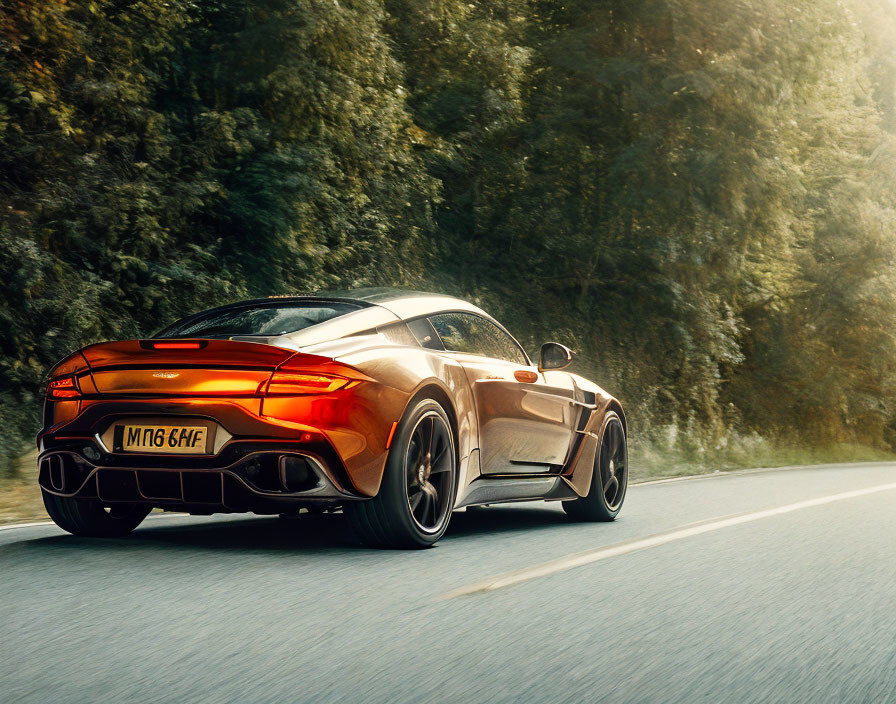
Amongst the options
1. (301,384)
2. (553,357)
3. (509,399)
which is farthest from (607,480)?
(301,384)

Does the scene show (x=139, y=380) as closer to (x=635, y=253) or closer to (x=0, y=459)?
(x=0, y=459)

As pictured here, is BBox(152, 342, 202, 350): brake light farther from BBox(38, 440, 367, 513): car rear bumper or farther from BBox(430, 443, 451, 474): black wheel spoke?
BBox(430, 443, 451, 474): black wheel spoke

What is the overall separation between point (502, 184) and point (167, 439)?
1578 cm

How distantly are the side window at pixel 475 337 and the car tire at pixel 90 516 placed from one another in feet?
6.72

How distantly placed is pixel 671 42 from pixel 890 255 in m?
10.5

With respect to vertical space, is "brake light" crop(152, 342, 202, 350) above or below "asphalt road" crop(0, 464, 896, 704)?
above

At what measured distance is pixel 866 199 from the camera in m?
28.8

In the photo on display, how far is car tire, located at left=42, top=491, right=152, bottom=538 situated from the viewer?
22.5 feet

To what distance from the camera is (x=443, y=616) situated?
512 cm

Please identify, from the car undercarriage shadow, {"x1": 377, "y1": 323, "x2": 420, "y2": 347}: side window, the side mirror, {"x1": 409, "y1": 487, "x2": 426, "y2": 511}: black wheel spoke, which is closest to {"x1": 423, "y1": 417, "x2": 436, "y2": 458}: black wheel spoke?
{"x1": 409, "y1": 487, "x2": 426, "y2": 511}: black wheel spoke

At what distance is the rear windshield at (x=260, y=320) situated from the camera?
6.93 meters

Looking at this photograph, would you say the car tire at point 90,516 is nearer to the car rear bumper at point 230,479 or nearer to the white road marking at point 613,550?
the car rear bumper at point 230,479

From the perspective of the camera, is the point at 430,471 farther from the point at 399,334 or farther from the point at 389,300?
the point at 389,300

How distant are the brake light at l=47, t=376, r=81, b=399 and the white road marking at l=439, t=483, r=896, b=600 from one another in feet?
7.37
